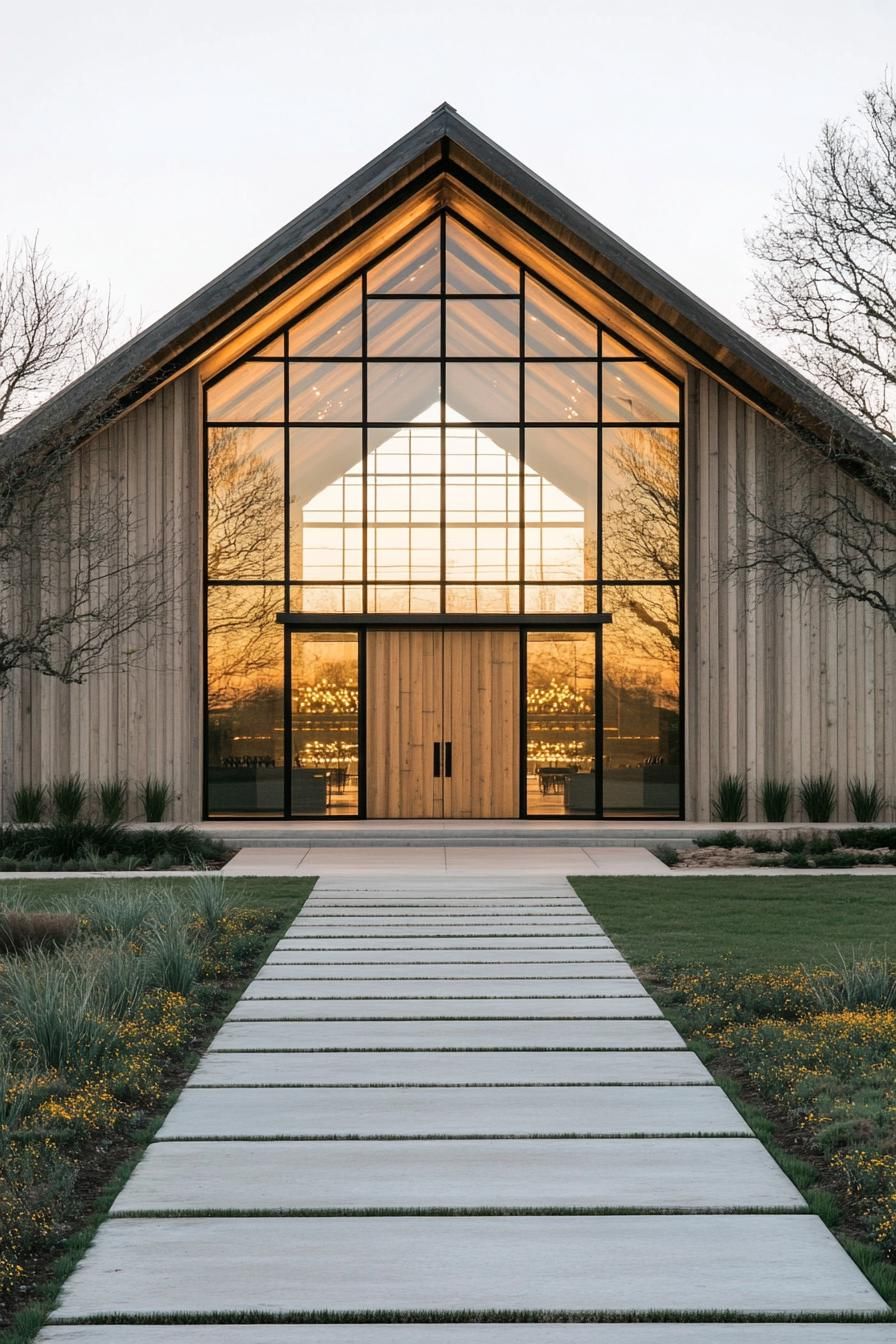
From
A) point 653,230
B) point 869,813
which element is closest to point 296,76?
point 869,813

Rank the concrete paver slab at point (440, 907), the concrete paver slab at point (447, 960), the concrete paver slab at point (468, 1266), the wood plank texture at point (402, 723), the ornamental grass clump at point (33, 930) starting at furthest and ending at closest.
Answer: the wood plank texture at point (402, 723) → the concrete paver slab at point (440, 907) → the ornamental grass clump at point (33, 930) → the concrete paver slab at point (447, 960) → the concrete paver slab at point (468, 1266)

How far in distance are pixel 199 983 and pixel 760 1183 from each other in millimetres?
4230

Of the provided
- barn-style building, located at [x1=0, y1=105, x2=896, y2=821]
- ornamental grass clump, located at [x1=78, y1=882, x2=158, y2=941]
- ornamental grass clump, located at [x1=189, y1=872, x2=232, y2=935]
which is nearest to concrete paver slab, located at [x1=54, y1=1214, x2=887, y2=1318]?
ornamental grass clump, located at [x1=78, y1=882, x2=158, y2=941]

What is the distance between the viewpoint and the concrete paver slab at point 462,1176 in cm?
463

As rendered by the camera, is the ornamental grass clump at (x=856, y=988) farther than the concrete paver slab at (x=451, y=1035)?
Yes

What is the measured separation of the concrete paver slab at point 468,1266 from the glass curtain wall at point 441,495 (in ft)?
49.1

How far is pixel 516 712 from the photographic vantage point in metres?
19.7

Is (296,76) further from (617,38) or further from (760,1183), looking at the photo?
(760,1183)

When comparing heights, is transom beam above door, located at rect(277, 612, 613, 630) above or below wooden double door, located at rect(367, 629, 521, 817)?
above

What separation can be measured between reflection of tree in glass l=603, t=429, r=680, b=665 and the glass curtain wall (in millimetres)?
26

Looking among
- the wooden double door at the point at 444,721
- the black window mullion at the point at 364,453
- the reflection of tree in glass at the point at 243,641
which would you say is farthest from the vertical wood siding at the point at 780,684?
the reflection of tree in glass at the point at 243,641

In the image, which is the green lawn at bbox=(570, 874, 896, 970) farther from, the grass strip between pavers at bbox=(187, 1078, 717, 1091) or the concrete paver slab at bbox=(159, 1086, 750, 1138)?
the concrete paver slab at bbox=(159, 1086, 750, 1138)

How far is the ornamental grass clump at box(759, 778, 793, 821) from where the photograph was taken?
18688mm

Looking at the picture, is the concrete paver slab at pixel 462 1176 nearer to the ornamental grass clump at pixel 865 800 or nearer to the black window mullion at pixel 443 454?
the ornamental grass clump at pixel 865 800
